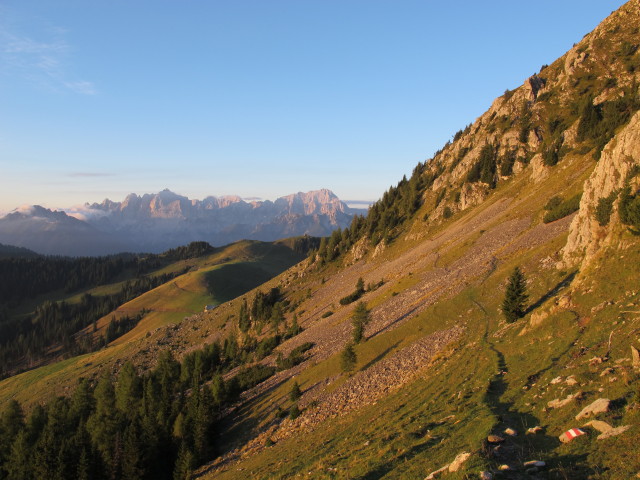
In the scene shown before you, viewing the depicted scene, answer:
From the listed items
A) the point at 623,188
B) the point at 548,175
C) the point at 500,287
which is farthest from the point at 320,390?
the point at 548,175

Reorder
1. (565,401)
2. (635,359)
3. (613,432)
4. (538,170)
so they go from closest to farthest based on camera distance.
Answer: (613,432)
(565,401)
(635,359)
(538,170)

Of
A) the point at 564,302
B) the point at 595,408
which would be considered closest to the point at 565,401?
the point at 595,408

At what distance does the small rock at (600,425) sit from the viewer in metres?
13.9

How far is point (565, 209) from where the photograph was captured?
182 feet

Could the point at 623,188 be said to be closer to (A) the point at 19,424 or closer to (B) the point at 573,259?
(B) the point at 573,259

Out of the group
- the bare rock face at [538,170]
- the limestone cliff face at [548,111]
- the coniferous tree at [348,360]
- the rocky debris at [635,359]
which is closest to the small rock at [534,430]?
the rocky debris at [635,359]

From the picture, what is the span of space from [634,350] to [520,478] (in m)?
9.71

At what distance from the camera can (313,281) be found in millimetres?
127188

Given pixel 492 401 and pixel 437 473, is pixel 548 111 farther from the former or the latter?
pixel 437 473

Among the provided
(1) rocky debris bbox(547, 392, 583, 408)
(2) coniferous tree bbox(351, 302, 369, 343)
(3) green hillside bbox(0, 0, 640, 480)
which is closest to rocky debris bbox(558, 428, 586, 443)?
(3) green hillside bbox(0, 0, 640, 480)

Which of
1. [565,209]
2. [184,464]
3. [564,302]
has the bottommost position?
[184,464]

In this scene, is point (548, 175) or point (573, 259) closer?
point (573, 259)

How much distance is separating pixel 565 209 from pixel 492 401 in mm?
45313

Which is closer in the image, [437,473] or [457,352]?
[437,473]
